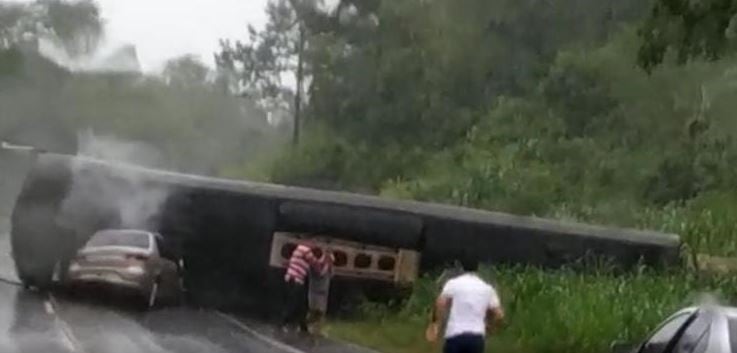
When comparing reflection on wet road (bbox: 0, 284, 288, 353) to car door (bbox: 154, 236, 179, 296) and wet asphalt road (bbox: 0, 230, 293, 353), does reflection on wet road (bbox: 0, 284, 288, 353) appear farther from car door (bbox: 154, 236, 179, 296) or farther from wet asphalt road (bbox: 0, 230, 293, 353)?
car door (bbox: 154, 236, 179, 296)

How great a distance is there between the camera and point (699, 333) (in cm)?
1197

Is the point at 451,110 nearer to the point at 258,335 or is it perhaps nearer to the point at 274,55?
the point at 274,55

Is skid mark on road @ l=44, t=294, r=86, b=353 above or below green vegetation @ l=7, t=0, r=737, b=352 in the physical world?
below

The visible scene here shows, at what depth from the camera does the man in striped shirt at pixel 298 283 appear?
29734 millimetres

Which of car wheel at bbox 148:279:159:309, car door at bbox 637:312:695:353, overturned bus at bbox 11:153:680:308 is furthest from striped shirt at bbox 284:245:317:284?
car door at bbox 637:312:695:353

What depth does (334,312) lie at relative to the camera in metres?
31.2

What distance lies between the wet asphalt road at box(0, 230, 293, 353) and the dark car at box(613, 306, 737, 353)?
11950mm

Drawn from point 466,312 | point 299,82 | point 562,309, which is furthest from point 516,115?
point 466,312

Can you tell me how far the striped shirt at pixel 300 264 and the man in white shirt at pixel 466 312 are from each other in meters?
14.0

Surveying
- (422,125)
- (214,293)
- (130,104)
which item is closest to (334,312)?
(214,293)

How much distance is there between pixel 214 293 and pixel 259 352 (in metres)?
7.23

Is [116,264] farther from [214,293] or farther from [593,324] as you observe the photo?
[593,324]

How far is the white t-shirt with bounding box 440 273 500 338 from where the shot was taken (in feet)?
50.3

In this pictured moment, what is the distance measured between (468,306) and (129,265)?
53.5 feet
